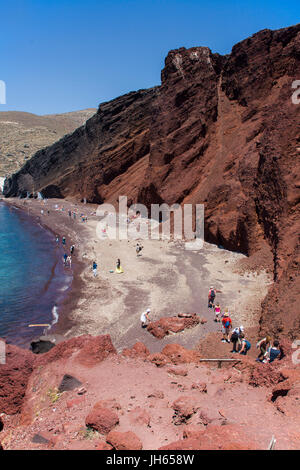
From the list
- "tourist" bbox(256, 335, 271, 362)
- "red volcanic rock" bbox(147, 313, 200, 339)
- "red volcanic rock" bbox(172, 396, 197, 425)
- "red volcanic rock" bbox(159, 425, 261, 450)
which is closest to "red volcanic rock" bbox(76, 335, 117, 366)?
"red volcanic rock" bbox(172, 396, 197, 425)

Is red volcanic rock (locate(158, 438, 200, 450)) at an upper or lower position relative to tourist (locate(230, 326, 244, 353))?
upper

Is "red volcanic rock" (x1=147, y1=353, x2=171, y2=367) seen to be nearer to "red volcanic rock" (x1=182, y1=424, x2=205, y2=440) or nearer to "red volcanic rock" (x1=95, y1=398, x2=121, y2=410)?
"red volcanic rock" (x1=95, y1=398, x2=121, y2=410)

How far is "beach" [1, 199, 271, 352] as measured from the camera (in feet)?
43.2

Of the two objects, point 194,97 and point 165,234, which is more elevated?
point 194,97

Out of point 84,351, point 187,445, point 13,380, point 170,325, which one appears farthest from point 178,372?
point 170,325

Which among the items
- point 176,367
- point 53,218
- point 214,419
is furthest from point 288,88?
point 53,218

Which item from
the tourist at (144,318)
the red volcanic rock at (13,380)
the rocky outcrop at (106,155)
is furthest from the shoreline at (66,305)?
the rocky outcrop at (106,155)

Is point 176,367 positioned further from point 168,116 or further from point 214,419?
point 168,116

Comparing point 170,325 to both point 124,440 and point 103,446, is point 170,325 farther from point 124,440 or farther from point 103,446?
point 103,446

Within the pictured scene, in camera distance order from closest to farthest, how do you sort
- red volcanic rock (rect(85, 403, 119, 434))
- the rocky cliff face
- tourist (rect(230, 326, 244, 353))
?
red volcanic rock (rect(85, 403, 119, 434)) < tourist (rect(230, 326, 244, 353)) < the rocky cliff face

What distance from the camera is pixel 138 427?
5.36 meters

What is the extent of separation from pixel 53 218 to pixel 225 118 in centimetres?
3008

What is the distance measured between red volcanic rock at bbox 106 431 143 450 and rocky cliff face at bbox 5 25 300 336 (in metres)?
6.58
